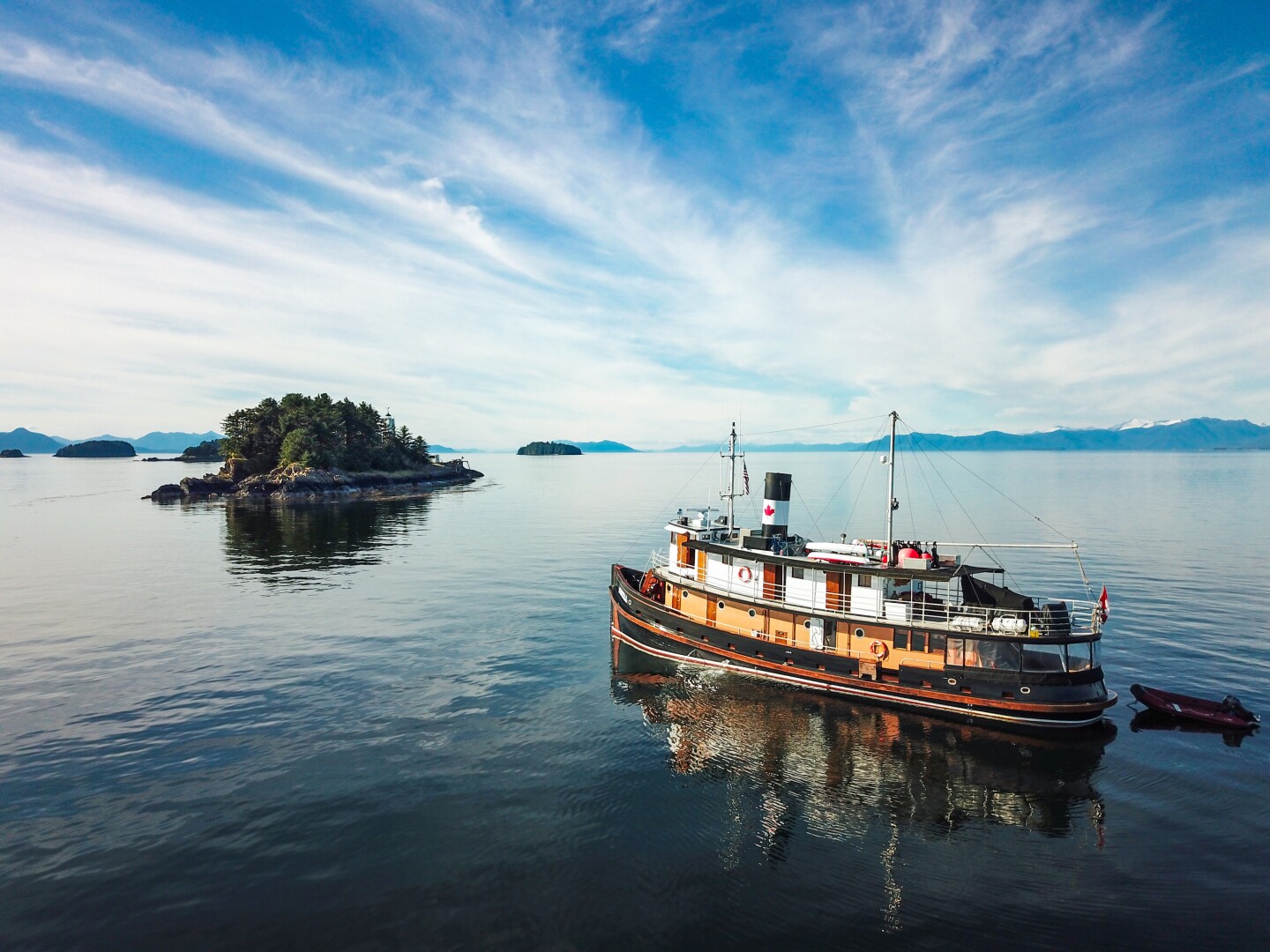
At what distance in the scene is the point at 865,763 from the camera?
819 inches

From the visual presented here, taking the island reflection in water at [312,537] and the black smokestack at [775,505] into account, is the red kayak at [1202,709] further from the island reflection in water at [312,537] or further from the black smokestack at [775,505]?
the island reflection in water at [312,537]

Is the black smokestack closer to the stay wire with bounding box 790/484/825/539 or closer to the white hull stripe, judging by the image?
the white hull stripe

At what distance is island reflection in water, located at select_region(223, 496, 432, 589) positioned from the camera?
5144 cm

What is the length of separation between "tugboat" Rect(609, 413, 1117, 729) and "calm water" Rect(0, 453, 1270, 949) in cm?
137

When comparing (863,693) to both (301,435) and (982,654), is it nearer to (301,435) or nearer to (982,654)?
(982,654)

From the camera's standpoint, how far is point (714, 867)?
15.5 meters

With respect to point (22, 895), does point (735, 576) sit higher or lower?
higher

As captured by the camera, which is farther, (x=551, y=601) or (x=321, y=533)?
(x=321, y=533)

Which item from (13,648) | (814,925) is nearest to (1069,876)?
(814,925)

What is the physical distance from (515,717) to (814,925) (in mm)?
13483

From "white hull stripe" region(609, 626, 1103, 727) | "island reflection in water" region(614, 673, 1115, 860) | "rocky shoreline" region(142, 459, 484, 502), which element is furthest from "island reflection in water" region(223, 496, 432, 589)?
"island reflection in water" region(614, 673, 1115, 860)

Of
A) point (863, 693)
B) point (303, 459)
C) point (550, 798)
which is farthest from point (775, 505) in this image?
point (303, 459)

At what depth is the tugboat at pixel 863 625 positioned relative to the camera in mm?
22672

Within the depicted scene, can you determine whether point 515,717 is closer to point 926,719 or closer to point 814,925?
point 814,925
